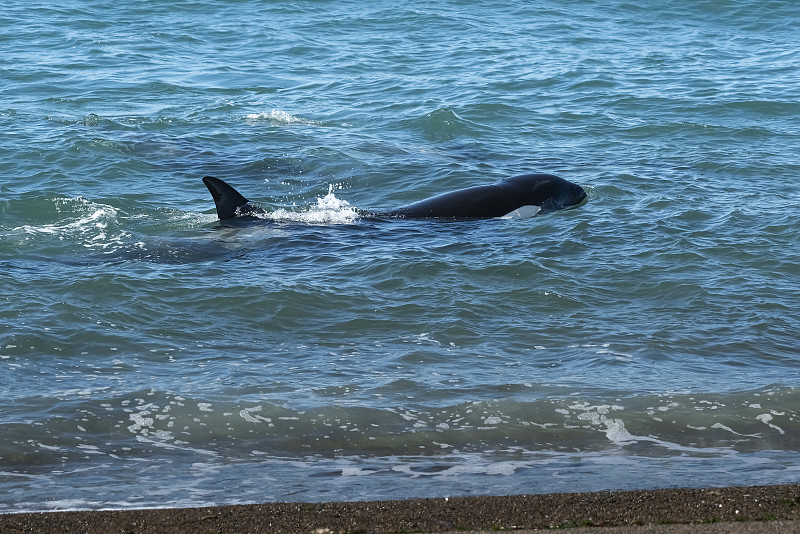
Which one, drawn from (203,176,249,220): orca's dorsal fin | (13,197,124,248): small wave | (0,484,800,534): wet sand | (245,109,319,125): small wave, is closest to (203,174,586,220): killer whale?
(203,176,249,220): orca's dorsal fin

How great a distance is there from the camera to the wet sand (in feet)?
20.2

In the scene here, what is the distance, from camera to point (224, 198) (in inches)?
535

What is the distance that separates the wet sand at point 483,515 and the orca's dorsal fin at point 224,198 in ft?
24.0

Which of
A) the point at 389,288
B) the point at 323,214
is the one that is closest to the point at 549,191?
the point at 323,214

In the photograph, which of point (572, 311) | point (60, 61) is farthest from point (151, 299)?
point (60, 61)

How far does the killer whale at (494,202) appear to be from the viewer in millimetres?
14102

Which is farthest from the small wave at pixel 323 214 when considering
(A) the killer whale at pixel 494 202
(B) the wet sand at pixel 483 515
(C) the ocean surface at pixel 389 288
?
(B) the wet sand at pixel 483 515

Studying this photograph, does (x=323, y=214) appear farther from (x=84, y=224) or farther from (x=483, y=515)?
(x=483, y=515)

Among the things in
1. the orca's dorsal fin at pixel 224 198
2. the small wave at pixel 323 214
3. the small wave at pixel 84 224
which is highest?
the orca's dorsal fin at pixel 224 198

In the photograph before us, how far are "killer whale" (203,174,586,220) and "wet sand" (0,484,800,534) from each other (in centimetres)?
764

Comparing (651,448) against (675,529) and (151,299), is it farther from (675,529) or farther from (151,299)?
(151,299)

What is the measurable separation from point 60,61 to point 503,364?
20081 mm

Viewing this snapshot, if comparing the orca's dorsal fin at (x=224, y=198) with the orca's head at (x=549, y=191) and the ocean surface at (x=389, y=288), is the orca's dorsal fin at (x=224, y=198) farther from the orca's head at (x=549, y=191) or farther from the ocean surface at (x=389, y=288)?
the orca's head at (x=549, y=191)

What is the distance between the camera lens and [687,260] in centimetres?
1251
